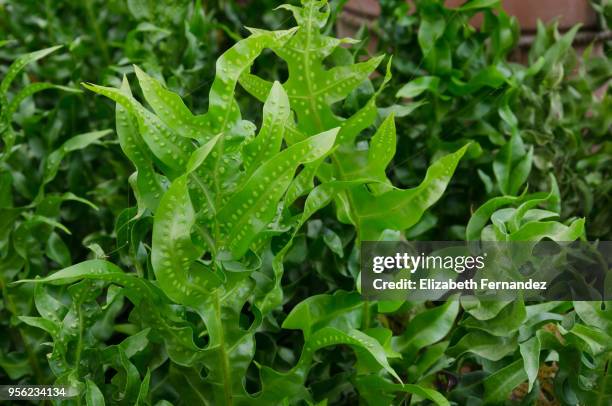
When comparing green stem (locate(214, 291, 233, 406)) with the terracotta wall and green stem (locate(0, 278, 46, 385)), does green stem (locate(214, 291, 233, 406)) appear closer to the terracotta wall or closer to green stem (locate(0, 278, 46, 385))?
green stem (locate(0, 278, 46, 385))

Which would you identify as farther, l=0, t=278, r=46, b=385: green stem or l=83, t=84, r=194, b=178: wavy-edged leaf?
l=0, t=278, r=46, b=385: green stem

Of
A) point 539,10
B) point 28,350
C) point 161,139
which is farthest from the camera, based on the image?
point 539,10

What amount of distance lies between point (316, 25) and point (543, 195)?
33 cm

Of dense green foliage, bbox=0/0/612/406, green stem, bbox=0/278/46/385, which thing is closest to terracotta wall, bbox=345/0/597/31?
dense green foliage, bbox=0/0/612/406

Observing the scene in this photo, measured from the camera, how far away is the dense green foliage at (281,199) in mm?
588

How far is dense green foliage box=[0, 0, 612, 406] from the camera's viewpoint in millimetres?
588

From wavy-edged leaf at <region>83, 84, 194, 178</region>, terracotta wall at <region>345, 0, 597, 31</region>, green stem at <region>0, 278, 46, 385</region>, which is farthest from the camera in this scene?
terracotta wall at <region>345, 0, 597, 31</region>

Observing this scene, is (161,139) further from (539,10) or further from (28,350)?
(539,10)

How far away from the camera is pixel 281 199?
2.16 ft

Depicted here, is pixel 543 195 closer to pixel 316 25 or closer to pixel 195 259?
pixel 316 25

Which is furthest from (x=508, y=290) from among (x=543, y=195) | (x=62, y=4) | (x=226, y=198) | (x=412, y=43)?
(x=62, y=4)

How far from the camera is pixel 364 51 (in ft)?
3.43

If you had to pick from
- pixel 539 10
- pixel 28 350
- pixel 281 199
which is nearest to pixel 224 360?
pixel 281 199

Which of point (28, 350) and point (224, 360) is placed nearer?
point (224, 360)
